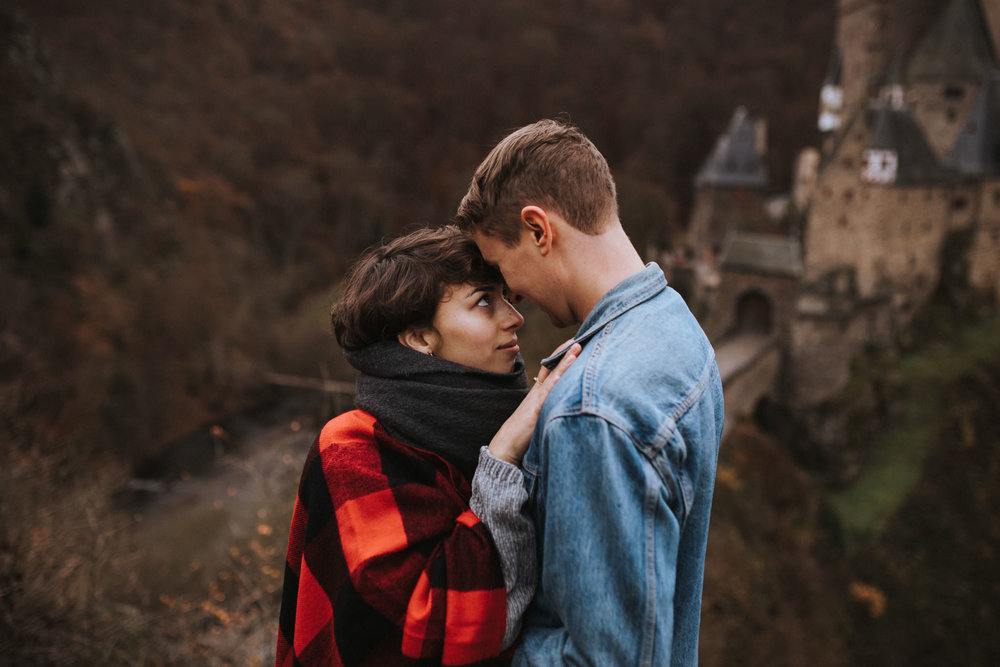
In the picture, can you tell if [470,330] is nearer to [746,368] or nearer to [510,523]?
[510,523]

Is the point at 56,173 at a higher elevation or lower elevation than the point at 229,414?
higher

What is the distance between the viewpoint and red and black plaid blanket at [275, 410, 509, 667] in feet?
5.45

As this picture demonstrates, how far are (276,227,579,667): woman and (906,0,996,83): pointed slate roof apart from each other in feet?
71.5

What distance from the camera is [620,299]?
1.78 metres

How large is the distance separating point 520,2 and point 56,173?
3079cm

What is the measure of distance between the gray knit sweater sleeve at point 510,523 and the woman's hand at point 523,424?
0.03m

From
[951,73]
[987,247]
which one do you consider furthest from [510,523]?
[951,73]

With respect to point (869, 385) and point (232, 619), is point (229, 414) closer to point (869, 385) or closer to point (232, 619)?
point (232, 619)

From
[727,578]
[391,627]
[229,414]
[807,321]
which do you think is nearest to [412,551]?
[391,627]

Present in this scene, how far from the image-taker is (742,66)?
3694 centimetres

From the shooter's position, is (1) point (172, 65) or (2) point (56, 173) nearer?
(2) point (56, 173)

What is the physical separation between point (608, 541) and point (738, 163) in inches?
942

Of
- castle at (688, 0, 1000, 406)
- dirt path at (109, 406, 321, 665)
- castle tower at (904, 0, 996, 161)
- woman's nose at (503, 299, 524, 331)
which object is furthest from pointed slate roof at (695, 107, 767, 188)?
woman's nose at (503, 299, 524, 331)

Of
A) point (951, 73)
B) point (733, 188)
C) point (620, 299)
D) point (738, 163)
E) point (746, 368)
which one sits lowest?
point (746, 368)
